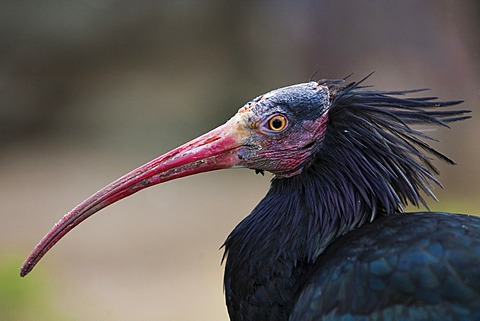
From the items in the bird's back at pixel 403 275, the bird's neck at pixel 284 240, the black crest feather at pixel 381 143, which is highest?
the black crest feather at pixel 381 143

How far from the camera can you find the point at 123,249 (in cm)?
745

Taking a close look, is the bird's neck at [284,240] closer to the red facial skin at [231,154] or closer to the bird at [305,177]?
the bird at [305,177]

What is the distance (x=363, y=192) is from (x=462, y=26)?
18.6 ft

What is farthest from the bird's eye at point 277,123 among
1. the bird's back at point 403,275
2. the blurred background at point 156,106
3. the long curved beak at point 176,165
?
the blurred background at point 156,106

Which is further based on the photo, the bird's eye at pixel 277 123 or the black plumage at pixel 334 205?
the bird's eye at pixel 277 123

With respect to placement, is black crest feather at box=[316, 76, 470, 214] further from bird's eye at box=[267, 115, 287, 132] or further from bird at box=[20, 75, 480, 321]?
bird's eye at box=[267, 115, 287, 132]

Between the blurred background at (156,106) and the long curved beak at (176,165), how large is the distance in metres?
3.00

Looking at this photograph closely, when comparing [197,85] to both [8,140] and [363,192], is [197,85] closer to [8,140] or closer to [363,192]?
[8,140]

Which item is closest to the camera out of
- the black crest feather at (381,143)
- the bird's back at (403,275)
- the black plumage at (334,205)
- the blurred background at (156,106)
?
the bird's back at (403,275)

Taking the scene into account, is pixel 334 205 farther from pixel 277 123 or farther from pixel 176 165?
pixel 176 165

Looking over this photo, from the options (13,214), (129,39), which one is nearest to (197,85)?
(129,39)

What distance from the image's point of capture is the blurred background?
22.4 feet

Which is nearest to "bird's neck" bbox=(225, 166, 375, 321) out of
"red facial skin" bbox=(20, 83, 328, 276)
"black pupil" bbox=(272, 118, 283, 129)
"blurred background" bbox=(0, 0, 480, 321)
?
"red facial skin" bbox=(20, 83, 328, 276)

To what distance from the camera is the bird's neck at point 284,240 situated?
3184 millimetres
